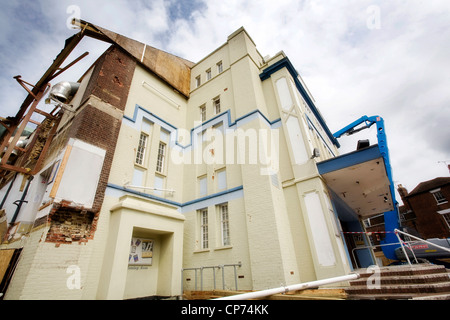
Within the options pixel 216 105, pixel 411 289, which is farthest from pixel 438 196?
pixel 411 289

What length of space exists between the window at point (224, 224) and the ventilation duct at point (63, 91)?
1002cm

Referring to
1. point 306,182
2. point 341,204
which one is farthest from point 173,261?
point 341,204

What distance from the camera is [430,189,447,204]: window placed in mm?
27987

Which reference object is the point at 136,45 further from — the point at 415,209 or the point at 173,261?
the point at 415,209

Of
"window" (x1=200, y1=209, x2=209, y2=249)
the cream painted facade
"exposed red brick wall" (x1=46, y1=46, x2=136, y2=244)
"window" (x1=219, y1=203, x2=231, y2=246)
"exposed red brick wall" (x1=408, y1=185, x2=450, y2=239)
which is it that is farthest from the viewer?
"exposed red brick wall" (x1=408, y1=185, x2=450, y2=239)

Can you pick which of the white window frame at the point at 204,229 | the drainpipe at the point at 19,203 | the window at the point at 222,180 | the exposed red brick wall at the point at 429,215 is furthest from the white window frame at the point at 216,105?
the exposed red brick wall at the point at 429,215

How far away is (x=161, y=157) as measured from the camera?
12.2 m

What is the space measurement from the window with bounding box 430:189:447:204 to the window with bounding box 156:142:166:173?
37.0 m

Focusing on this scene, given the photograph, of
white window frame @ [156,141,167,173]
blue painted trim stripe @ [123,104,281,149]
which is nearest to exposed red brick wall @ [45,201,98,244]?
white window frame @ [156,141,167,173]

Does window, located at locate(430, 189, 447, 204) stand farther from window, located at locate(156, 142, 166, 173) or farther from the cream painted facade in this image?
window, located at locate(156, 142, 166, 173)

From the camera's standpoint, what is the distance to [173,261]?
362 inches

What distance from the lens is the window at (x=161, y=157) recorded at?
468 inches

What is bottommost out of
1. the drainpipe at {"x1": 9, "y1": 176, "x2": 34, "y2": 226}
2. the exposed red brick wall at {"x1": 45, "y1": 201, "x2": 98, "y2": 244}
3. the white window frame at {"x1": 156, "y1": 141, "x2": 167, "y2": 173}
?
the exposed red brick wall at {"x1": 45, "y1": 201, "x2": 98, "y2": 244}
